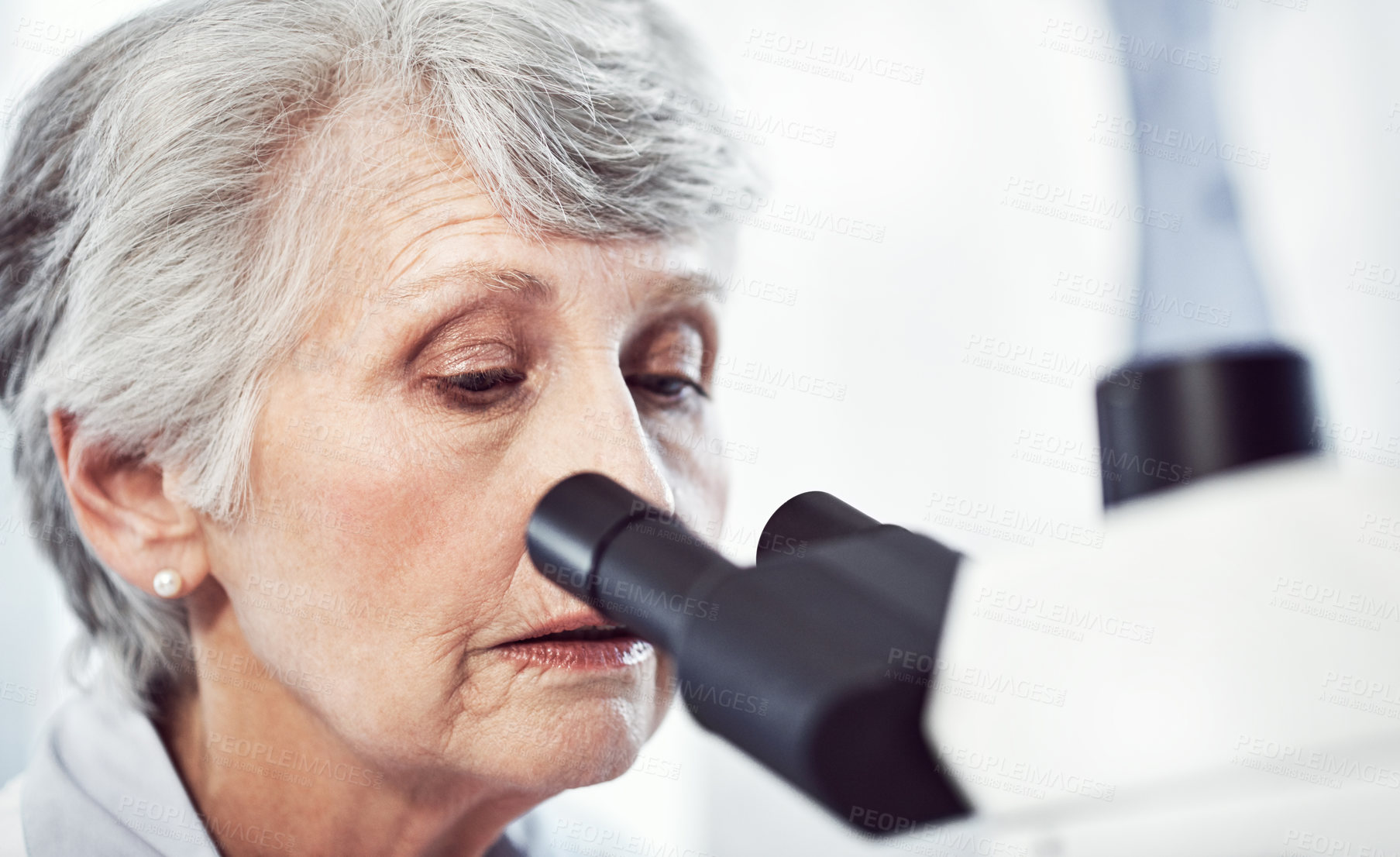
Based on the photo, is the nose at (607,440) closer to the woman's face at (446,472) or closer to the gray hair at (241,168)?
the woman's face at (446,472)

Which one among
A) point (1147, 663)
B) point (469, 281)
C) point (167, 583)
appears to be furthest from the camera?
point (167, 583)

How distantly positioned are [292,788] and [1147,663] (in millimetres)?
908

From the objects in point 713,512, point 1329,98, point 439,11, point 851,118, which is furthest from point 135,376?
point 1329,98

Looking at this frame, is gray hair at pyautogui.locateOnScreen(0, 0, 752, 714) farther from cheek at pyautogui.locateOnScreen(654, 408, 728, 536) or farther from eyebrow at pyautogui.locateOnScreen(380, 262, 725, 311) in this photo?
cheek at pyautogui.locateOnScreen(654, 408, 728, 536)

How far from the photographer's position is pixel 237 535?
3.06 ft

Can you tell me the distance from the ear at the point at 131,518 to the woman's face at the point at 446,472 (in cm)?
12

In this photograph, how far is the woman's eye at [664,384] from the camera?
99 cm

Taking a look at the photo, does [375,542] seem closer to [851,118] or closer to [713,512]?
[713,512]

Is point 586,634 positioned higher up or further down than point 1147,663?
further down

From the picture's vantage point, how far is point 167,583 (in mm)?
966

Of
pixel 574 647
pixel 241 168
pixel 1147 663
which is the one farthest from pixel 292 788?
pixel 1147 663

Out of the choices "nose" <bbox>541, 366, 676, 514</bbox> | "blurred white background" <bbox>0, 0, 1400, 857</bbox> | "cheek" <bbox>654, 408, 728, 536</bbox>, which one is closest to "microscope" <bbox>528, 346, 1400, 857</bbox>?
"nose" <bbox>541, 366, 676, 514</bbox>

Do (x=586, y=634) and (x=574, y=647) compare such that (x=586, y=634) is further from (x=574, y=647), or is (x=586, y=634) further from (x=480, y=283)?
(x=480, y=283)

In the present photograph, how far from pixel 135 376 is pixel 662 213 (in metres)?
0.48
